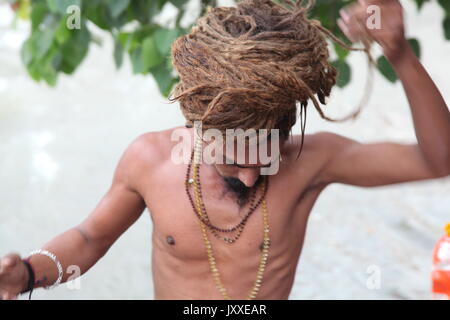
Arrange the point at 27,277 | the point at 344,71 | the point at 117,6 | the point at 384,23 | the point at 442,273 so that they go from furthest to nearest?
the point at 344,71 → the point at 117,6 → the point at 442,273 → the point at 27,277 → the point at 384,23

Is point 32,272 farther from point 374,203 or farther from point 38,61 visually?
point 374,203

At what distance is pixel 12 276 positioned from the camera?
179 centimetres

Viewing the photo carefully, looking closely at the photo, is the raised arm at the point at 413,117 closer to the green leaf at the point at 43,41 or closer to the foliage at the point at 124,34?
the foliage at the point at 124,34

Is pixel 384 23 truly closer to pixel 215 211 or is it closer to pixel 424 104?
pixel 424 104

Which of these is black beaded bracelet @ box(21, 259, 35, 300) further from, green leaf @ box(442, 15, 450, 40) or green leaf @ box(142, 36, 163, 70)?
green leaf @ box(442, 15, 450, 40)

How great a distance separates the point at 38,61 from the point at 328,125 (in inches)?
123

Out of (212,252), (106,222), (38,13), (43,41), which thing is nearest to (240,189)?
(212,252)

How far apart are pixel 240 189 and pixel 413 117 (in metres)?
0.63

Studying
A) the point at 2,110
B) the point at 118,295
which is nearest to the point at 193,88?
the point at 118,295

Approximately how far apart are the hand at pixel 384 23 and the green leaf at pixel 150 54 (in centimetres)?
102

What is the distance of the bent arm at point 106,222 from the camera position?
2.11m

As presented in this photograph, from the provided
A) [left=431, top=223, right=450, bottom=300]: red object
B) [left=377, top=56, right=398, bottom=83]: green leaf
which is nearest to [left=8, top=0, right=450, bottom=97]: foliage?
[left=377, top=56, right=398, bottom=83]: green leaf

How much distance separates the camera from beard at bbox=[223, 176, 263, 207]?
84.3 inches

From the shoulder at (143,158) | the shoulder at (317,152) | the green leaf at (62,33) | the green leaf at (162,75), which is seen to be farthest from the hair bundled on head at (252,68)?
the green leaf at (62,33)
